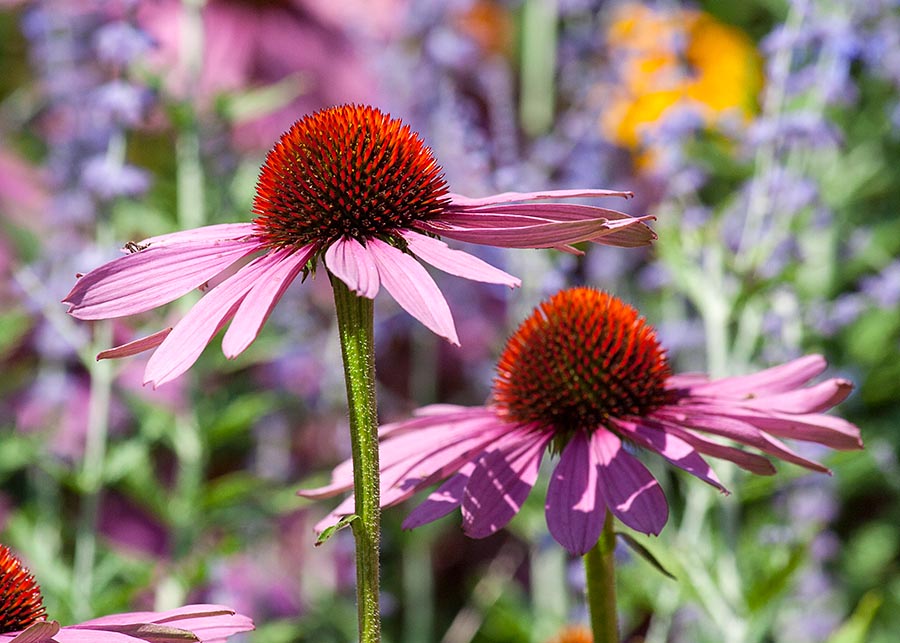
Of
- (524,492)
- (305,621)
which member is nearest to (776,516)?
(305,621)

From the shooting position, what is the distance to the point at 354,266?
1.86 feet

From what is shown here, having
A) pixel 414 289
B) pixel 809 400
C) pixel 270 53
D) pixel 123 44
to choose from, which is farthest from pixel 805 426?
pixel 270 53

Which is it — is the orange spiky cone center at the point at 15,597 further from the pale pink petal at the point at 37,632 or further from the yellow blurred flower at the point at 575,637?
the yellow blurred flower at the point at 575,637

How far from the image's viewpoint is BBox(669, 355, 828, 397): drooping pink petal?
0.80 metres

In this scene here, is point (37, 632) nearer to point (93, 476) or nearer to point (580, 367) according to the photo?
point (580, 367)

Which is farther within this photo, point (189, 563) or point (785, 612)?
point (785, 612)

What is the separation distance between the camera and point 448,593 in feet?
7.85

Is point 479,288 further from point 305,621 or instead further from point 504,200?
point 504,200

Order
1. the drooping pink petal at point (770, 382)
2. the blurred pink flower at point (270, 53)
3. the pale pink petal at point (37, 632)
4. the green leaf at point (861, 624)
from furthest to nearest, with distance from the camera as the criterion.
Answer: the blurred pink flower at point (270, 53) < the green leaf at point (861, 624) < the drooping pink petal at point (770, 382) < the pale pink petal at point (37, 632)

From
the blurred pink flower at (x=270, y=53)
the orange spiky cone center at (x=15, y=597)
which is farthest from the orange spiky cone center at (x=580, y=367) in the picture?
the blurred pink flower at (x=270, y=53)

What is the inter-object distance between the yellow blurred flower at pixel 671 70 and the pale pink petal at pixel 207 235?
1.15 m

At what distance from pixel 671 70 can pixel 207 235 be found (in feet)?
4.07

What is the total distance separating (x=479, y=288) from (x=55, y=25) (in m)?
0.86

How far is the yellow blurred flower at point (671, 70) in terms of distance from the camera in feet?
6.00
